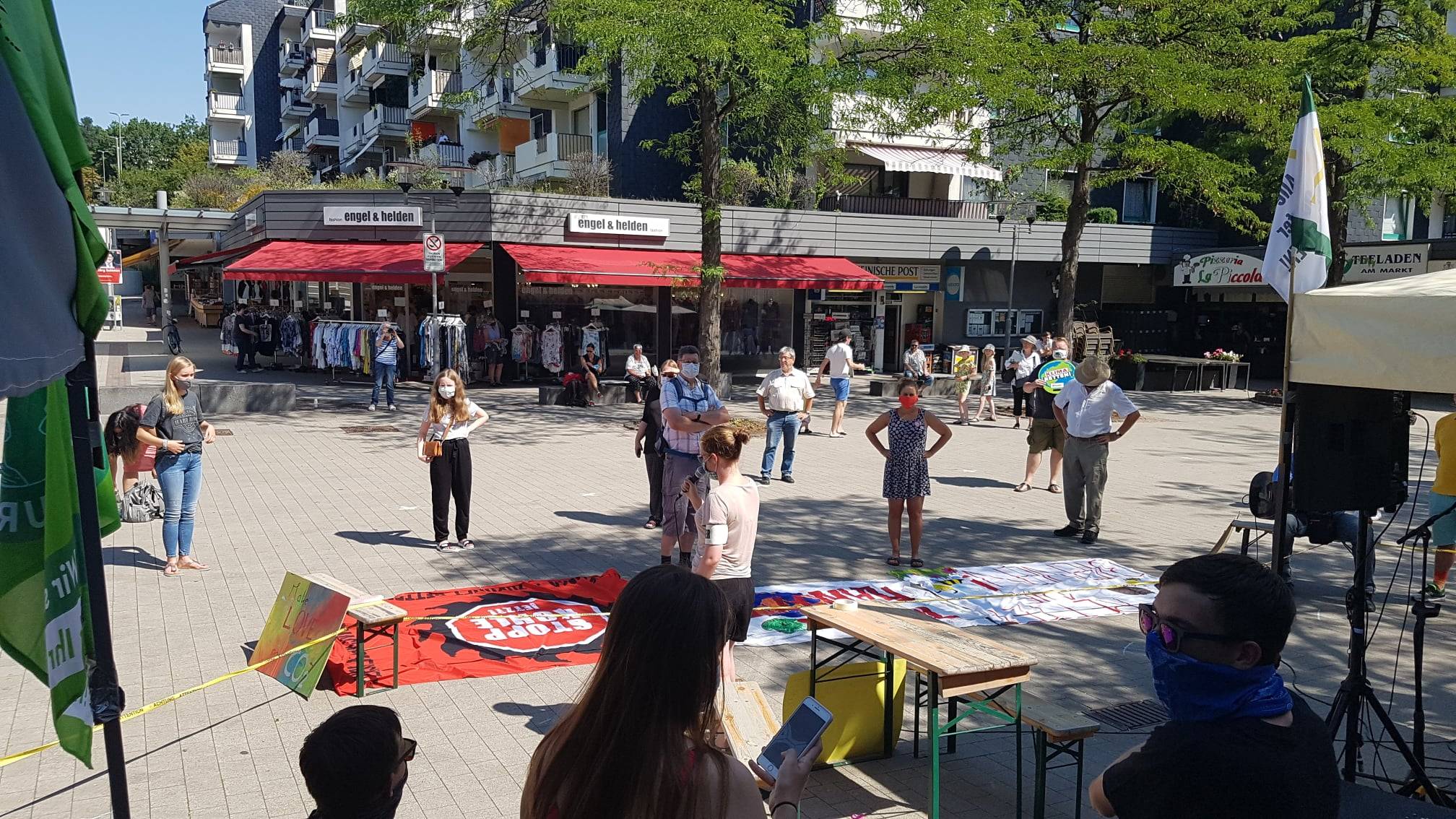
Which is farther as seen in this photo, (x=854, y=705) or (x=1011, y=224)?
(x=1011, y=224)

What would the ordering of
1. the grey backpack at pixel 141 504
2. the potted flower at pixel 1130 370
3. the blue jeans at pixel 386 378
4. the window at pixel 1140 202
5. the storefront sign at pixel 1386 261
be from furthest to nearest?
1. the window at pixel 1140 202
2. the potted flower at pixel 1130 370
3. the storefront sign at pixel 1386 261
4. the blue jeans at pixel 386 378
5. the grey backpack at pixel 141 504

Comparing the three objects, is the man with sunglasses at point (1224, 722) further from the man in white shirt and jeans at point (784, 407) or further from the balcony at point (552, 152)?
the balcony at point (552, 152)

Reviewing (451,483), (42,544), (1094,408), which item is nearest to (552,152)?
(451,483)

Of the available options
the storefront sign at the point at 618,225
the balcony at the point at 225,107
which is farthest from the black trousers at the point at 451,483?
the balcony at the point at 225,107

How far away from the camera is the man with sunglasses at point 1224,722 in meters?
2.21

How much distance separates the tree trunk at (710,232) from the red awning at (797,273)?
4.33 meters

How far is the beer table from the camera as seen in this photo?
436cm

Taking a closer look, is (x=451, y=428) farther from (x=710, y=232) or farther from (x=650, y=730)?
(x=710, y=232)

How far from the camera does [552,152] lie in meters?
31.6

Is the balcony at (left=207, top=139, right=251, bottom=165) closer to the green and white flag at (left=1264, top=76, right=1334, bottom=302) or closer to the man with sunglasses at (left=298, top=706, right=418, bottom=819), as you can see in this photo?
the green and white flag at (left=1264, top=76, right=1334, bottom=302)

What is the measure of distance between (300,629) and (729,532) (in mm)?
2807

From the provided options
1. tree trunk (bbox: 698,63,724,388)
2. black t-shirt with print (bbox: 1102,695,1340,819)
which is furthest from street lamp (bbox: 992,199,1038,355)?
black t-shirt with print (bbox: 1102,695,1340,819)

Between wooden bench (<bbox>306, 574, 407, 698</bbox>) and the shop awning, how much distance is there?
2504cm

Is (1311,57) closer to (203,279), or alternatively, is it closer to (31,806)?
(31,806)
